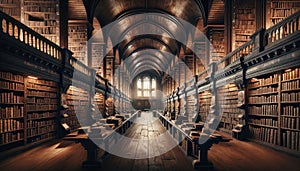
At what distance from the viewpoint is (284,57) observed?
4688 millimetres

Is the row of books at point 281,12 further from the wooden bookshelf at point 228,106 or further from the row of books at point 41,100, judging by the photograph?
the row of books at point 41,100

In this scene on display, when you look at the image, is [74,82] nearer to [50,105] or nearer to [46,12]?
[50,105]

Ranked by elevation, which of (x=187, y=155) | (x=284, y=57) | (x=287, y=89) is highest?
(x=284, y=57)

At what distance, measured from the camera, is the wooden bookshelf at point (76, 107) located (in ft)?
27.7

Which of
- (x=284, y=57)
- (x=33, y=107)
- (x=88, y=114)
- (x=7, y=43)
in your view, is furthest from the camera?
(x=88, y=114)

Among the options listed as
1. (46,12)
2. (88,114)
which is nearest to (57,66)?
(46,12)

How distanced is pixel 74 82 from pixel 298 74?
7015 millimetres

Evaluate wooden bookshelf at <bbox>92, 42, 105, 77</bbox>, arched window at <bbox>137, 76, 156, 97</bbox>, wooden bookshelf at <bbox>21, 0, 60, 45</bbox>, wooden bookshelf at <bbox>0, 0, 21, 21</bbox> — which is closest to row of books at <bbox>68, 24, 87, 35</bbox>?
wooden bookshelf at <bbox>0, 0, 21, 21</bbox>

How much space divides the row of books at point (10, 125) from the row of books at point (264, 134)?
627 centimetres

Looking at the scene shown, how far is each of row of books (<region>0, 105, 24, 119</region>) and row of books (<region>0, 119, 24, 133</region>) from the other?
0.11 metres

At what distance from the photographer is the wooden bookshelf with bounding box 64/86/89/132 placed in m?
8.43

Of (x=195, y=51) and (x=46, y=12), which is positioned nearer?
(x=46, y=12)

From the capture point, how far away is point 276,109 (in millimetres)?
5535

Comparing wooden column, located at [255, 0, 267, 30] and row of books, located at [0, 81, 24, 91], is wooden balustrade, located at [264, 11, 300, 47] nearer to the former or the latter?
wooden column, located at [255, 0, 267, 30]
